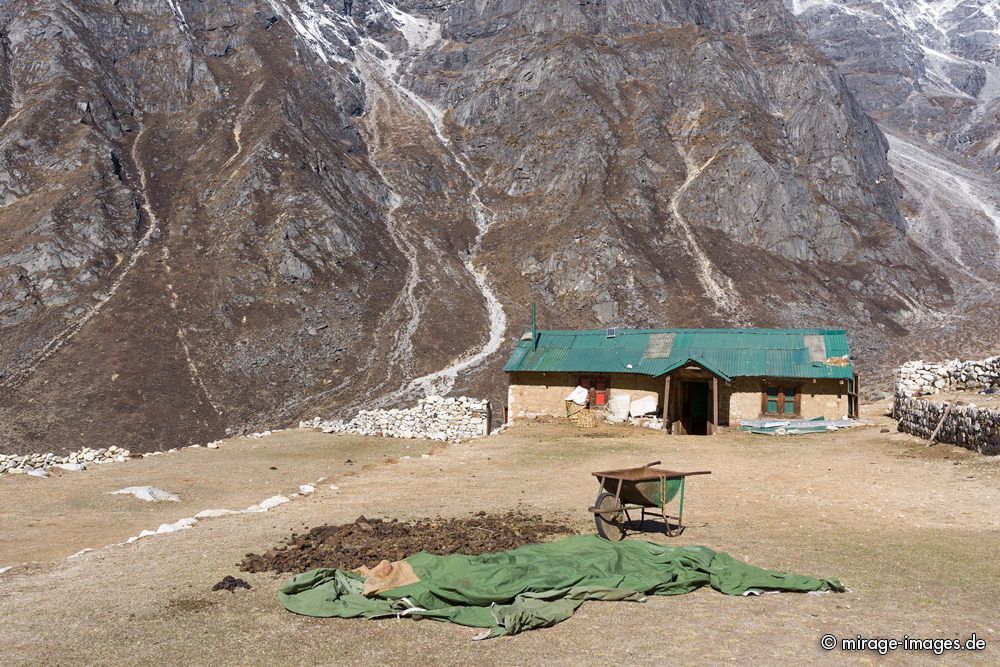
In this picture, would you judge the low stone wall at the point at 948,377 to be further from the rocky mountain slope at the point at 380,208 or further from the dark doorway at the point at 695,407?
the rocky mountain slope at the point at 380,208

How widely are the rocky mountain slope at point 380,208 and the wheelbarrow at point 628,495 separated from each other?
134ft

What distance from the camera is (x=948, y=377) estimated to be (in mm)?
30719

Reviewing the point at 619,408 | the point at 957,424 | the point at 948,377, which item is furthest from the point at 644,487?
the point at 948,377

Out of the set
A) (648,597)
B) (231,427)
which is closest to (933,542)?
(648,597)

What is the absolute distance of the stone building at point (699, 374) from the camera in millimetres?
33531

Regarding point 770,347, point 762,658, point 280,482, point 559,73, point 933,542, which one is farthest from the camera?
point 559,73

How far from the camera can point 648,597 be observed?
10.4 meters

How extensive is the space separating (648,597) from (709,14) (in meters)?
144

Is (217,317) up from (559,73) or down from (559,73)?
down

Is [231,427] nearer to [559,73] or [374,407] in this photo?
[374,407]

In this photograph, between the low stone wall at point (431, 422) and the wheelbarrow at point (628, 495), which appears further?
the low stone wall at point (431, 422)

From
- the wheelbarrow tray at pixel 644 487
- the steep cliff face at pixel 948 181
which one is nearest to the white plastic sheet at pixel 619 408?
the wheelbarrow tray at pixel 644 487

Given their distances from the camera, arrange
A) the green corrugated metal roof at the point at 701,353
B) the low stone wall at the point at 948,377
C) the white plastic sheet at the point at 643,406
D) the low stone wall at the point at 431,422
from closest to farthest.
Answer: the low stone wall at the point at 948,377 < the green corrugated metal roof at the point at 701,353 < the white plastic sheet at the point at 643,406 < the low stone wall at the point at 431,422

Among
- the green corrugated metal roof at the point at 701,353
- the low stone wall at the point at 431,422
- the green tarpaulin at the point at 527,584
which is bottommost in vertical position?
the low stone wall at the point at 431,422
